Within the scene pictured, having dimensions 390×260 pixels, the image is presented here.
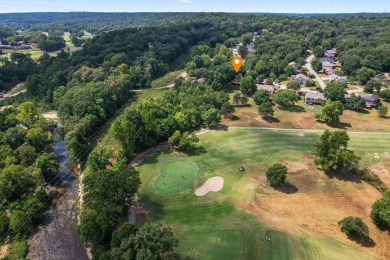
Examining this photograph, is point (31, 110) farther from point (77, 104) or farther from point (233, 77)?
point (233, 77)

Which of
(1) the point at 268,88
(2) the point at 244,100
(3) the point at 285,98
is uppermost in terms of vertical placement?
(3) the point at 285,98

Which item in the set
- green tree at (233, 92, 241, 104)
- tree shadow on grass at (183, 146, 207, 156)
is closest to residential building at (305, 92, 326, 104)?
green tree at (233, 92, 241, 104)

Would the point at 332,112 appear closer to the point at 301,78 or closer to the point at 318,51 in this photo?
the point at 301,78

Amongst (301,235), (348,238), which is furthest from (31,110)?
(348,238)

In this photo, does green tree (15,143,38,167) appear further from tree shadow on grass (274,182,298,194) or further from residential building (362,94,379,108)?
residential building (362,94,379,108)

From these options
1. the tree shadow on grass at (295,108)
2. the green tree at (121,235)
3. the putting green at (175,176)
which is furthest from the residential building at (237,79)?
the green tree at (121,235)

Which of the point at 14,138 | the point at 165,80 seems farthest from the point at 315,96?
the point at 14,138
